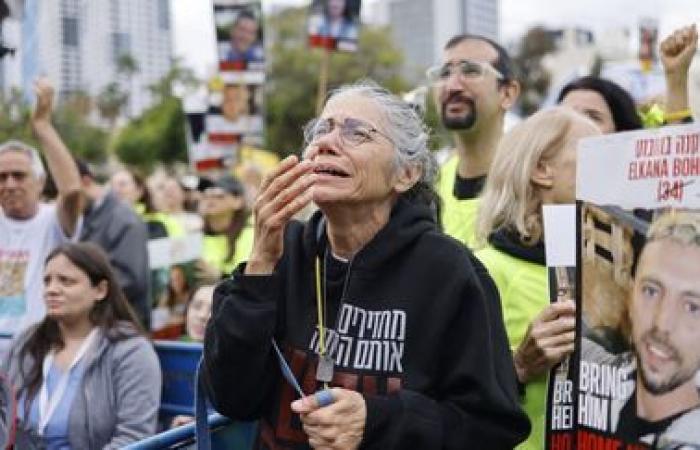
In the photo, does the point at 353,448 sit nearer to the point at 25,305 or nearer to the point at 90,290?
the point at 90,290

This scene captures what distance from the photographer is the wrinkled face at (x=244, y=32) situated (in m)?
8.91

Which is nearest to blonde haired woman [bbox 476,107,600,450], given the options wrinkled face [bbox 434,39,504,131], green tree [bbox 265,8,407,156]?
wrinkled face [bbox 434,39,504,131]

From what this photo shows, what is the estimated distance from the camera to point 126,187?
9.25 metres

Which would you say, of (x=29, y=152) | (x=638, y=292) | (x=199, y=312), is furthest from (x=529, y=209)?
(x=29, y=152)

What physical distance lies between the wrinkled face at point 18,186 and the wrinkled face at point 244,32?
3935mm

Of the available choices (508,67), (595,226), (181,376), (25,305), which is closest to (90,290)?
(181,376)

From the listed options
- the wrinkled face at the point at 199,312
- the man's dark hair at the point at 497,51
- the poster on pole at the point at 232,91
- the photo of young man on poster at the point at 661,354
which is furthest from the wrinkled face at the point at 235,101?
the photo of young man on poster at the point at 661,354

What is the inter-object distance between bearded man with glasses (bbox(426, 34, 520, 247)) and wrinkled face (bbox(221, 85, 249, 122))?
16.7 feet

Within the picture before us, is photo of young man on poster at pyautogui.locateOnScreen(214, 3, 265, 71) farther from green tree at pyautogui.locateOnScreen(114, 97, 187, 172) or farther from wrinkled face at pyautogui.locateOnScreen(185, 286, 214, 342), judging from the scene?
green tree at pyautogui.locateOnScreen(114, 97, 187, 172)

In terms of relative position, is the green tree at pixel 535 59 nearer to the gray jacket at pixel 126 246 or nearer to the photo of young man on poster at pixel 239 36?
the photo of young man on poster at pixel 239 36

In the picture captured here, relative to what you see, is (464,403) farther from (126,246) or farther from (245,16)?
(245,16)

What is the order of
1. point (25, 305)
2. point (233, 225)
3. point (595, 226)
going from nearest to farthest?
point (595, 226) → point (25, 305) → point (233, 225)

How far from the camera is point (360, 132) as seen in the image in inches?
96.3

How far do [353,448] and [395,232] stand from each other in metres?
0.51
